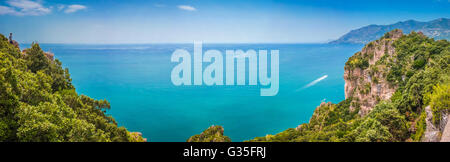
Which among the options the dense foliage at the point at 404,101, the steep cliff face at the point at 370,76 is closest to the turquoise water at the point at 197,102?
the steep cliff face at the point at 370,76

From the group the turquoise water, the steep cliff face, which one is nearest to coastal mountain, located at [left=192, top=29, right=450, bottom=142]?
the steep cliff face

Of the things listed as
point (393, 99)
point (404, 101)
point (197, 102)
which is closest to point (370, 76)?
point (393, 99)

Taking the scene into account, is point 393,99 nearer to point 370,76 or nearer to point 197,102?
point 370,76

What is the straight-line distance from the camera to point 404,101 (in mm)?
18984

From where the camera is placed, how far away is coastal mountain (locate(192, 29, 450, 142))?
14413mm

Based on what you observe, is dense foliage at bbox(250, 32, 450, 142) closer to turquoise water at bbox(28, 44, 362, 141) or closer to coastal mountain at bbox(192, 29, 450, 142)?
coastal mountain at bbox(192, 29, 450, 142)

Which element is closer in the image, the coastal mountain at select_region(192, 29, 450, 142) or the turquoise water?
the coastal mountain at select_region(192, 29, 450, 142)

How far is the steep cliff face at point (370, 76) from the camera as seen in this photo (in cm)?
2991

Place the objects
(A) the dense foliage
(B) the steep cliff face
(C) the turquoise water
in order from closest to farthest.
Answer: (A) the dense foliage
(B) the steep cliff face
(C) the turquoise water

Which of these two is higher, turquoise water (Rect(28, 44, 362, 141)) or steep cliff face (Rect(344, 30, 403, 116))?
steep cliff face (Rect(344, 30, 403, 116))

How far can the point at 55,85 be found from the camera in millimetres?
22328

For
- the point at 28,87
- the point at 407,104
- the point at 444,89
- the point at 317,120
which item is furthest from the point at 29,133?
the point at 317,120

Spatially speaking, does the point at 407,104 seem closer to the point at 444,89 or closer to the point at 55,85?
the point at 444,89
